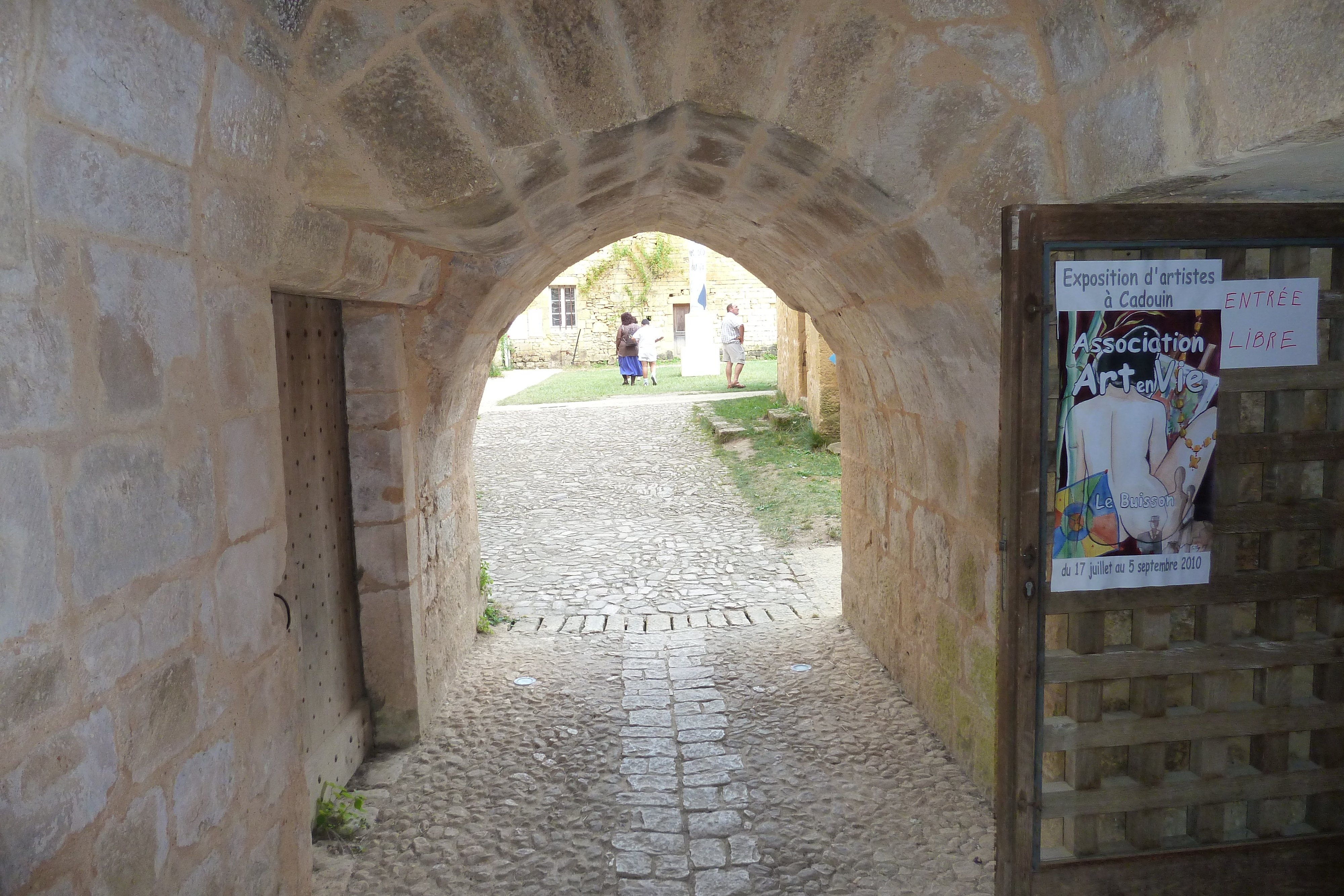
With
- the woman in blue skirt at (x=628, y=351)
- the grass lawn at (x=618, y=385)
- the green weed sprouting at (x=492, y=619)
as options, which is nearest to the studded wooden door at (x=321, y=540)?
the green weed sprouting at (x=492, y=619)

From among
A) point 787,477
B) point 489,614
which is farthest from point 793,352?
point 489,614

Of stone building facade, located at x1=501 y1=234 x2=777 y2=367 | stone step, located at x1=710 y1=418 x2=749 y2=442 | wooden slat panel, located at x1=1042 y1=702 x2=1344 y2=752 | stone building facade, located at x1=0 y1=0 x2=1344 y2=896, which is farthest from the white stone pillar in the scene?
wooden slat panel, located at x1=1042 y1=702 x2=1344 y2=752

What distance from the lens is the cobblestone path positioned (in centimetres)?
299

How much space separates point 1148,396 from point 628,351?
640 inches

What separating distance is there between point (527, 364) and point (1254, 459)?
23.8 m

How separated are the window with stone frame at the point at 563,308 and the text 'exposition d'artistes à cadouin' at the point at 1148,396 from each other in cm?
2302

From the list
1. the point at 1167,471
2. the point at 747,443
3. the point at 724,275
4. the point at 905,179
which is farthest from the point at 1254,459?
the point at 724,275

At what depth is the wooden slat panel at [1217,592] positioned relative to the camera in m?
2.45

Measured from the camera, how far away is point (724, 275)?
2403 centimetres

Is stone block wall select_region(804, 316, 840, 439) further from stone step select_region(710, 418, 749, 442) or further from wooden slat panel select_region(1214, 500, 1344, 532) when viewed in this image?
wooden slat panel select_region(1214, 500, 1344, 532)

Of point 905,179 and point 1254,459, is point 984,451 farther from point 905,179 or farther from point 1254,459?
point 905,179

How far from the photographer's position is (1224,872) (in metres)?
2.57

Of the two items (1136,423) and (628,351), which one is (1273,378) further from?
(628,351)

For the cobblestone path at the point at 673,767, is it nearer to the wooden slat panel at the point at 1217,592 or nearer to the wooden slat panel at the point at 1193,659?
the wooden slat panel at the point at 1193,659
